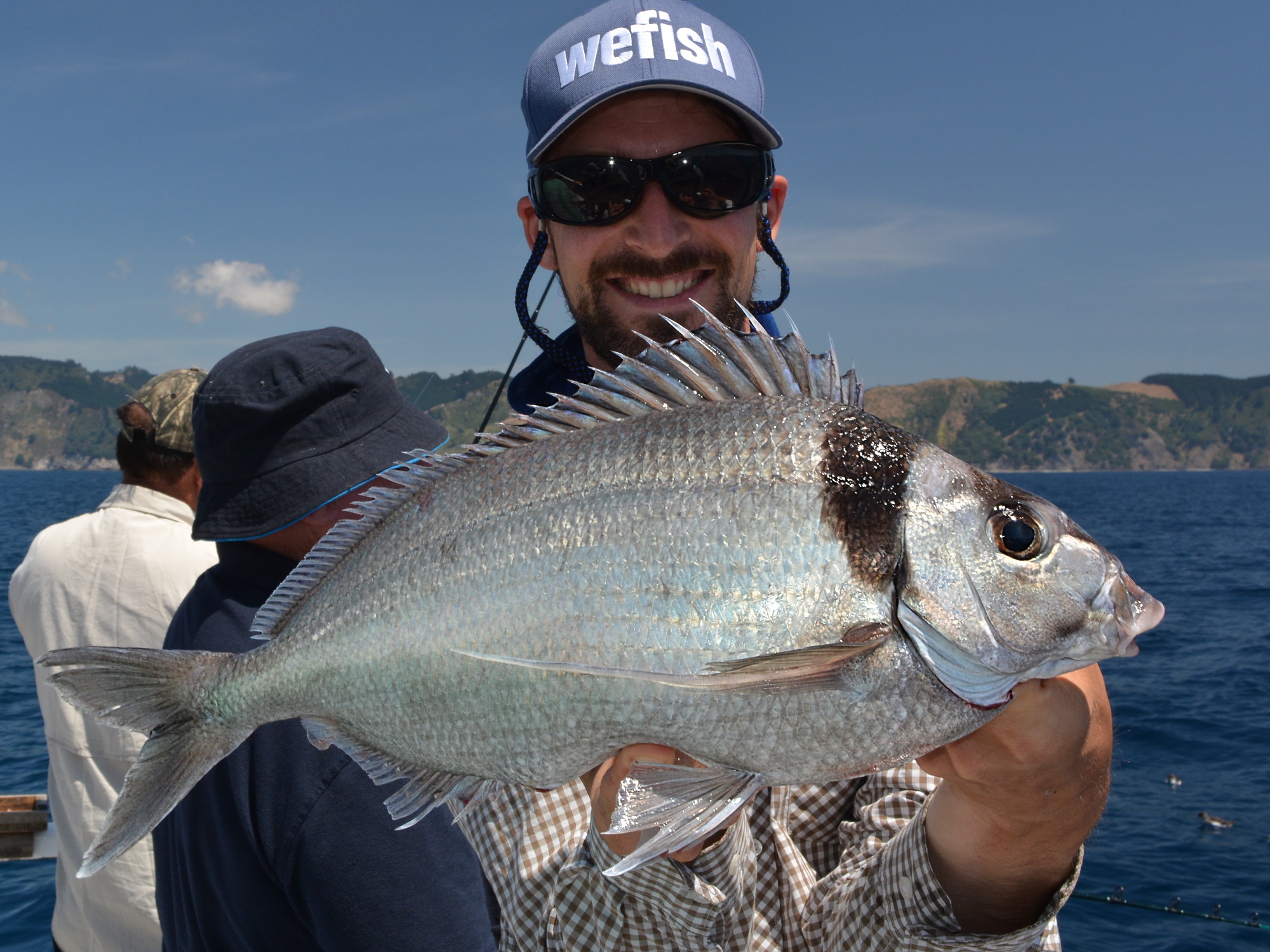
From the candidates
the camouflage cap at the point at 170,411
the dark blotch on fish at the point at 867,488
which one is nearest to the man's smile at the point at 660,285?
the dark blotch on fish at the point at 867,488

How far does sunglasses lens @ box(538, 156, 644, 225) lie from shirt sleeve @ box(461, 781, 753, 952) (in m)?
1.69

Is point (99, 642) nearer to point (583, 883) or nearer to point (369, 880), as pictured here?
point (369, 880)

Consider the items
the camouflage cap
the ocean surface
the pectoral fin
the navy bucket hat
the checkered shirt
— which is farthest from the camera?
the ocean surface

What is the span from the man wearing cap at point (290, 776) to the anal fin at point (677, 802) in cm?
94

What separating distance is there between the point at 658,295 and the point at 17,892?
31.0 ft

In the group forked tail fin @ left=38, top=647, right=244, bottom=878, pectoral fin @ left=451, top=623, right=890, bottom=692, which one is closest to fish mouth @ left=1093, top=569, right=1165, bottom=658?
pectoral fin @ left=451, top=623, right=890, bottom=692

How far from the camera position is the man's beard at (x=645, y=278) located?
2789 mm

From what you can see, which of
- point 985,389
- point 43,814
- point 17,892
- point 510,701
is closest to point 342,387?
point 510,701

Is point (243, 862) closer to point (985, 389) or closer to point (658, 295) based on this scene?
point (658, 295)

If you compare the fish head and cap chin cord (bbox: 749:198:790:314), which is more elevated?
cap chin cord (bbox: 749:198:790:314)

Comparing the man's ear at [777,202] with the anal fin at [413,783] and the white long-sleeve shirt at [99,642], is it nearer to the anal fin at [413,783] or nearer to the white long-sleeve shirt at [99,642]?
the anal fin at [413,783]

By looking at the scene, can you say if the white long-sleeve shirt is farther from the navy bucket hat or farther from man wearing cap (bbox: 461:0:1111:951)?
man wearing cap (bbox: 461:0:1111:951)

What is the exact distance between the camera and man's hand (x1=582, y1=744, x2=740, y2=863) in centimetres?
185

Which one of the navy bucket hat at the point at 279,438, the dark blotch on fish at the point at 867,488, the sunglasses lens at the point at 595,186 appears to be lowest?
the dark blotch on fish at the point at 867,488
